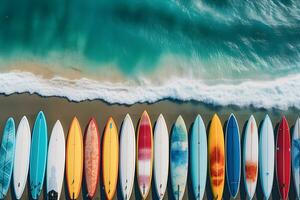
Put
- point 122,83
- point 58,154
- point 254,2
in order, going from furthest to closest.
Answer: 1. point 254,2
2. point 122,83
3. point 58,154

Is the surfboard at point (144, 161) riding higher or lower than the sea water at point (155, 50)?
lower

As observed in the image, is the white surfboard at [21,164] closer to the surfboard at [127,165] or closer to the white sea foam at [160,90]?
the white sea foam at [160,90]

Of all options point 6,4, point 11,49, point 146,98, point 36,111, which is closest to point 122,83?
point 146,98

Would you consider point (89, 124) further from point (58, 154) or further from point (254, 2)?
point (254, 2)

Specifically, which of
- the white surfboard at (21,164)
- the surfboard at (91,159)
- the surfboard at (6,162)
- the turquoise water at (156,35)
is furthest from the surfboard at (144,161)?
the surfboard at (6,162)

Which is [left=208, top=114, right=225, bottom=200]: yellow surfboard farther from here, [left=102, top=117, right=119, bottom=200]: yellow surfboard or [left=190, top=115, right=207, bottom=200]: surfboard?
[left=102, top=117, right=119, bottom=200]: yellow surfboard

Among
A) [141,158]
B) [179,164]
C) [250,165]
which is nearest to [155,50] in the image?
[141,158]

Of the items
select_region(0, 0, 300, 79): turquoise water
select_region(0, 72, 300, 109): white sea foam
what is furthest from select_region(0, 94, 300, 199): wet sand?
select_region(0, 0, 300, 79): turquoise water
